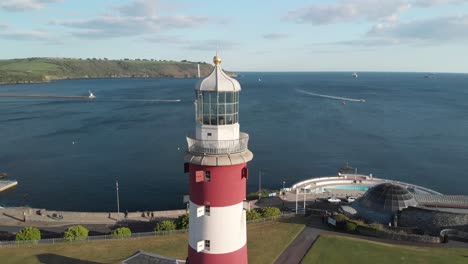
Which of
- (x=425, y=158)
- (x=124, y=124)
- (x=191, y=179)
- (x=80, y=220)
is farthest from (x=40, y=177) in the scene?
(x=425, y=158)

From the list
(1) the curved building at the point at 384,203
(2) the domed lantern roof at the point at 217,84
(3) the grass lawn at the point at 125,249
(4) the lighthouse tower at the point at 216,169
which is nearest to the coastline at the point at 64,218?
(3) the grass lawn at the point at 125,249

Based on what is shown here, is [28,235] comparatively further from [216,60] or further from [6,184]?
[6,184]

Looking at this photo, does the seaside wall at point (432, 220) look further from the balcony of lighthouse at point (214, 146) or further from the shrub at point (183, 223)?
the balcony of lighthouse at point (214, 146)

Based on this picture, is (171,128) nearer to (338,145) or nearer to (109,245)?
(338,145)

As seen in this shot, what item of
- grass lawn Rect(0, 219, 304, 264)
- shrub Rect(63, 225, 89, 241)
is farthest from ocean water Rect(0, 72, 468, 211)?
grass lawn Rect(0, 219, 304, 264)

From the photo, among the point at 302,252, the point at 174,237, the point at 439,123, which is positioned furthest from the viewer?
the point at 439,123

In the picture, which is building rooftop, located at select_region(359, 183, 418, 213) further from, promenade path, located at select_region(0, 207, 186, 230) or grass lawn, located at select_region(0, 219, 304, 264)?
promenade path, located at select_region(0, 207, 186, 230)

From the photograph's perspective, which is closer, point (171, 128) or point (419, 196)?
point (419, 196)

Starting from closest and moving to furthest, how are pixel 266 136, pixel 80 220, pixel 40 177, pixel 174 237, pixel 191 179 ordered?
1. pixel 191 179
2. pixel 174 237
3. pixel 80 220
4. pixel 40 177
5. pixel 266 136
